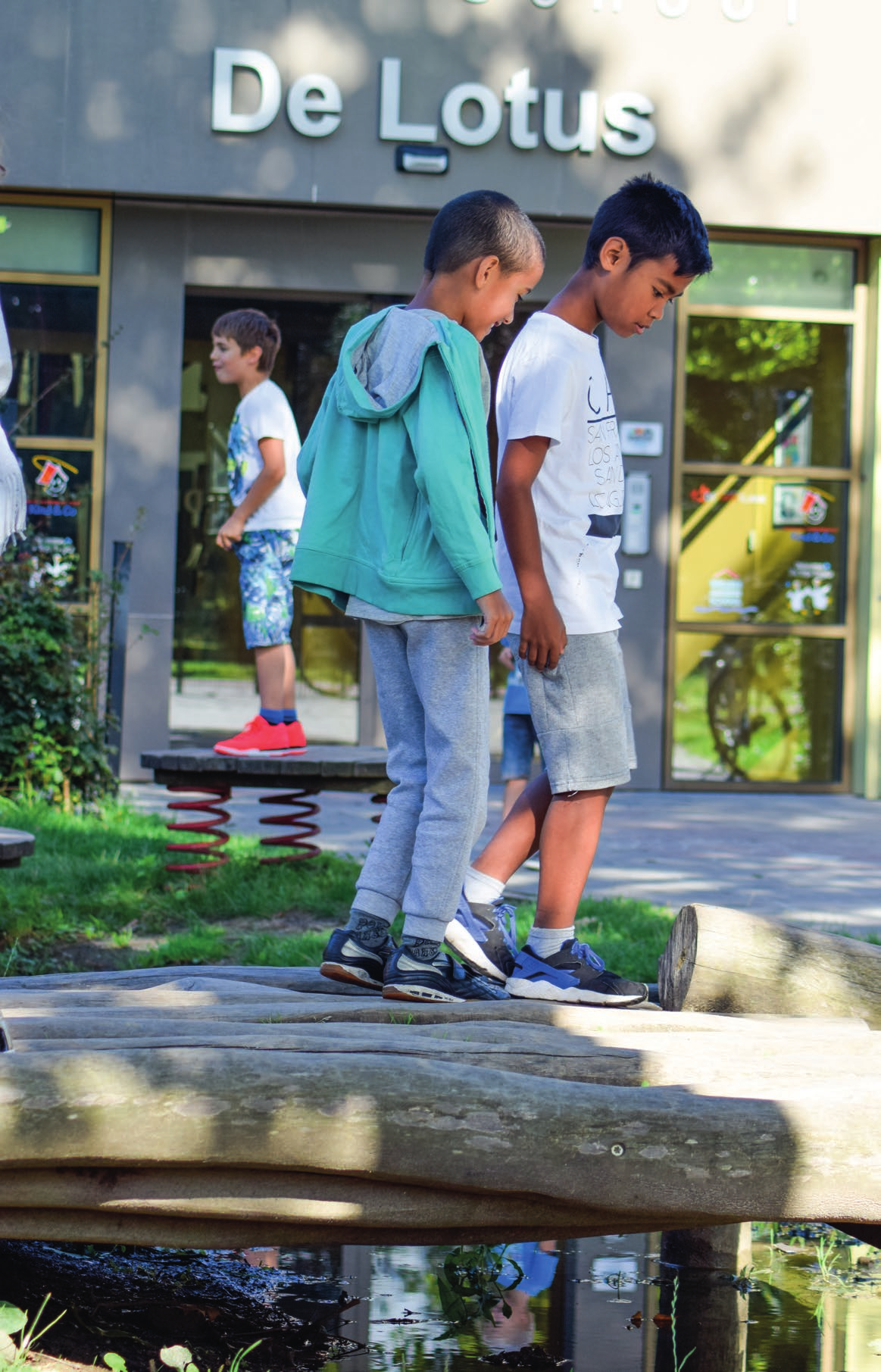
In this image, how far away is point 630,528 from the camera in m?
11.1

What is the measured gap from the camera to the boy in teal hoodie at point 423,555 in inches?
133

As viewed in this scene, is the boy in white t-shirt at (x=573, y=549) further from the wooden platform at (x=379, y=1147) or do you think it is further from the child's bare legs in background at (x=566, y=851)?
the wooden platform at (x=379, y=1147)

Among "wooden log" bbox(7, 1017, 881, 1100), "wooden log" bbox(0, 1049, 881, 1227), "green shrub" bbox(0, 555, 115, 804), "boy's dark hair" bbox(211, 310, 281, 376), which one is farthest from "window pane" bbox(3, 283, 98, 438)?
"wooden log" bbox(0, 1049, 881, 1227)

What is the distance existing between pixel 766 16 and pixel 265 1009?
962 cm

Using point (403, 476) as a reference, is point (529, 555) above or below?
below

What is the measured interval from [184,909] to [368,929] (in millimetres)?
2778

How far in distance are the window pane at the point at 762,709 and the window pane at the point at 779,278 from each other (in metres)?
2.46

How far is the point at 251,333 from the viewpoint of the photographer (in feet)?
21.4

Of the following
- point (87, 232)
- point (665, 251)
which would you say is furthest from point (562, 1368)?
point (87, 232)

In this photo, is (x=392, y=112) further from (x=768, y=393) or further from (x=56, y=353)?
(x=768, y=393)

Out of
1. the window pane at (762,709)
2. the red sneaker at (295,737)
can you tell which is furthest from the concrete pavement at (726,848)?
the red sneaker at (295,737)

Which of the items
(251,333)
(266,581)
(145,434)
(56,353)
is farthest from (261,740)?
(56,353)

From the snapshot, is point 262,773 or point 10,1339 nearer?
point 10,1339

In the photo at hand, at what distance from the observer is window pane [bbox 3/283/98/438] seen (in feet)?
35.9
